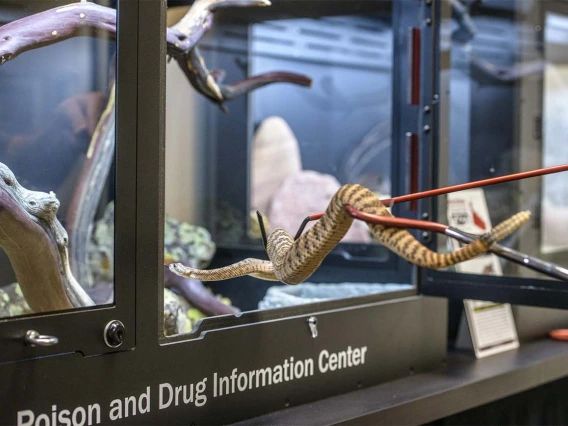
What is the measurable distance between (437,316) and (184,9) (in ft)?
2.78

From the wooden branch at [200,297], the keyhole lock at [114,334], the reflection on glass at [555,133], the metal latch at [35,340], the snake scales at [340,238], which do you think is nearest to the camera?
the snake scales at [340,238]

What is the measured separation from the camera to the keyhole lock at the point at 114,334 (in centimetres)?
120

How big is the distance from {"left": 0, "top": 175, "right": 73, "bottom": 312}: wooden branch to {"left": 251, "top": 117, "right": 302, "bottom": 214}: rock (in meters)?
1.09

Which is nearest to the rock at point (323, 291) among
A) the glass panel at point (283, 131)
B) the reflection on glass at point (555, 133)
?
the glass panel at point (283, 131)

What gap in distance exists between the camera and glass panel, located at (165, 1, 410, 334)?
194 centimetres

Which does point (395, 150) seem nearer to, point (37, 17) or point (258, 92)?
point (258, 92)

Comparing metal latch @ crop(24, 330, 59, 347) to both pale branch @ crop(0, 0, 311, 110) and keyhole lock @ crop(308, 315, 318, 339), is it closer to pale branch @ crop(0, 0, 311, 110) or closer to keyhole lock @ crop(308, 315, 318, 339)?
pale branch @ crop(0, 0, 311, 110)

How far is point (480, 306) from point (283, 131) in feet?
2.38

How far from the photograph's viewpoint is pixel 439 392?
64.3 inches

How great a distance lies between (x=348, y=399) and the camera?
1.57m

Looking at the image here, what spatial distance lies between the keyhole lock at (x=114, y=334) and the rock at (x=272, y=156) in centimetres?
113

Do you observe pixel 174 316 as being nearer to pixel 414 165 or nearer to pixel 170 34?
pixel 170 34

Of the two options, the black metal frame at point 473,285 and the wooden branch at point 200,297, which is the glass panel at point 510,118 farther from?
the wooden branch at point 200,297

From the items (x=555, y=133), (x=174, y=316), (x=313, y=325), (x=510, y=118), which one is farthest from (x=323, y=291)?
(x=555, y=133)
